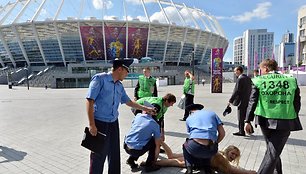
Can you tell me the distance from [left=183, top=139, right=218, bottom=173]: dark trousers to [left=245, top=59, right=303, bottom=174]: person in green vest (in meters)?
0.68

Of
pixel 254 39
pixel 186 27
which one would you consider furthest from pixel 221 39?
pixel 254 39

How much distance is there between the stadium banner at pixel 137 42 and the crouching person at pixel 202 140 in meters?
51.7

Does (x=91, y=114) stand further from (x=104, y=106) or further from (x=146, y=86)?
(x=146, y=86)

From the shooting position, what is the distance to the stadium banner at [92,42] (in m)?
51.2

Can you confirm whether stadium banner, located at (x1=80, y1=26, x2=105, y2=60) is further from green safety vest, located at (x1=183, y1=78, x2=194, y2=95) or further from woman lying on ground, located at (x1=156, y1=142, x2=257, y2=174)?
woman lying on ground, located at (x1=156, y1=142, x2=257, y2=174)

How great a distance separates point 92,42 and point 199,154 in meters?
53.1

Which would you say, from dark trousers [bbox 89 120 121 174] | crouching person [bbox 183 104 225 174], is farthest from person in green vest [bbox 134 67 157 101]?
dark trousers [bbox 89 120 121 174]

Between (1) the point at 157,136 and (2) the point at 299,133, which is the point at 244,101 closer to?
(2) the point at 299,133

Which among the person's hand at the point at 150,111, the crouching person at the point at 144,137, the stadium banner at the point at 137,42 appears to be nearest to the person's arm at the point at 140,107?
the person's hand at the point at 150,111

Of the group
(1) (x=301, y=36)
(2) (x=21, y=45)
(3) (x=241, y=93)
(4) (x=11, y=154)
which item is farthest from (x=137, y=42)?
(4) (x=11, y=154)

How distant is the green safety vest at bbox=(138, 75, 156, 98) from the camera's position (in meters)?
5.95

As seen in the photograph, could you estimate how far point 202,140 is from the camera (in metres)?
3.04

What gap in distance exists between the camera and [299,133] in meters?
5.89

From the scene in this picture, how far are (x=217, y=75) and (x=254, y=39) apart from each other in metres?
75.4
